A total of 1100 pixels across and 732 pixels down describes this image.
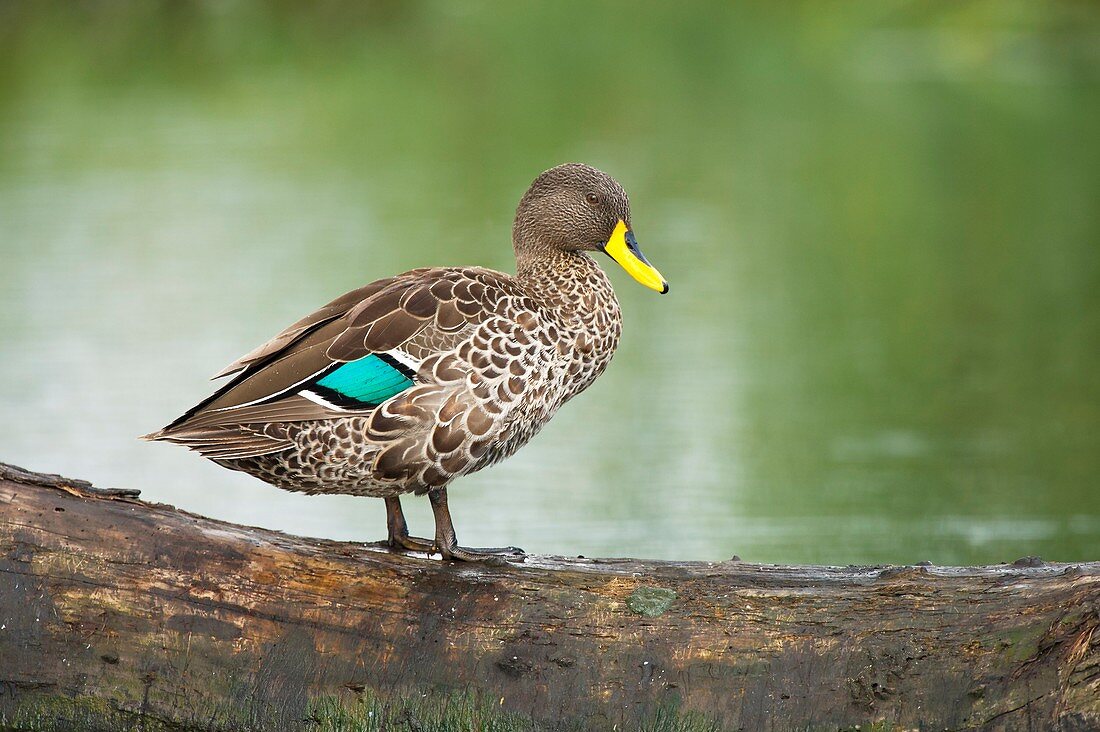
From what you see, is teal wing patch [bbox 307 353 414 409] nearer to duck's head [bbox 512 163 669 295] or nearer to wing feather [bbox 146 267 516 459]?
wing feather [bbox 146 267 516 459]

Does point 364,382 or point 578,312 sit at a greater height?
point 578,312

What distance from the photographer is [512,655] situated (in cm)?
455

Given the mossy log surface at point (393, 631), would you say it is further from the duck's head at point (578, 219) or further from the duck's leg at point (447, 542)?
the duck's head at point (578, 219)

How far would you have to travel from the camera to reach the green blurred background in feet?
29.6

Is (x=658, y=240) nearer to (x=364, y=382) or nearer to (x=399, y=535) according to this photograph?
(x=399, y=535)

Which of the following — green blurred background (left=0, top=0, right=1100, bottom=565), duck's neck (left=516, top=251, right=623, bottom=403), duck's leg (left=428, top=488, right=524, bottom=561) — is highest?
green blurred background (left=0, top=0, right=1100, bottom=565)

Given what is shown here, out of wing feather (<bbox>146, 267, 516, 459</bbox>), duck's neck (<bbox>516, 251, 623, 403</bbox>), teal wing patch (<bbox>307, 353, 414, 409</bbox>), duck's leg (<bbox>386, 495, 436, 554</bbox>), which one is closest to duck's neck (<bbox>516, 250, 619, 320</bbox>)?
duck's neck (<bbox>516, 251, 623, 403</bbox>)

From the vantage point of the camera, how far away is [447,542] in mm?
4965

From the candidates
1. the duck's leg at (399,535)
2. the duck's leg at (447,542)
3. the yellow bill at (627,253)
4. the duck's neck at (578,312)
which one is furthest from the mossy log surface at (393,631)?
the yellow bill at (627,253)

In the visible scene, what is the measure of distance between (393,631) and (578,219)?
166cm

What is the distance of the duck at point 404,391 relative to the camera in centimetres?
483

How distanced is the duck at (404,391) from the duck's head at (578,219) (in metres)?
0.36

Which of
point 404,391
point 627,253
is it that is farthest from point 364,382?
point 627,253

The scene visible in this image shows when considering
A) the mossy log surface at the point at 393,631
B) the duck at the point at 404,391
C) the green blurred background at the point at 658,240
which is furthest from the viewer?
the green blurred background at the point at 658,240
